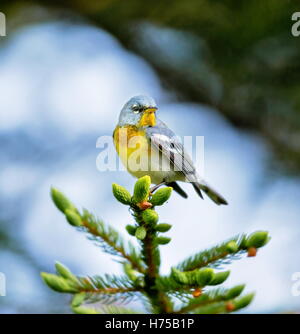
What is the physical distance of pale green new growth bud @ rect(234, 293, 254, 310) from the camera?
114 centimetres

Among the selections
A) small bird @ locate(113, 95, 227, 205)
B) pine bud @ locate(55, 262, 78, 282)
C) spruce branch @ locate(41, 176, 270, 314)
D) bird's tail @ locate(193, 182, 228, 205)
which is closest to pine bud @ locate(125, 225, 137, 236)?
spruce branch @ locate(41, 176, 270, 314)

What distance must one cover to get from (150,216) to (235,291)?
1.13ft

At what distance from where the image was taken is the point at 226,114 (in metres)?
3.39

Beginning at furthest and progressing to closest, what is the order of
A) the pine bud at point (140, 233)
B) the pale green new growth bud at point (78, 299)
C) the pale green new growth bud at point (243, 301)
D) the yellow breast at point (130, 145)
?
the yellow breast at point (130, 145)
the pine bud at point (140, 233)
the pale green new growth bud at point (78, 299)
the pale green new growth bud at point (243, 301)

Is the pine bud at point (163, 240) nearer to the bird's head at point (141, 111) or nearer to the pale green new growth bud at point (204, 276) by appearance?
the pale green new growth bud at point (204, 276)

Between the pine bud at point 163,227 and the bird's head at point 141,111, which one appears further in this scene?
the bird's head at point 141,111

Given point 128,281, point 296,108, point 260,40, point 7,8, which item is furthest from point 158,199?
point 7,8

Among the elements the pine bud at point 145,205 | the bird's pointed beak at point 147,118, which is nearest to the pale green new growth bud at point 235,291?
the pine bud at point 145,205

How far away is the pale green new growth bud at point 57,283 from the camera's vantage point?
3.93ft

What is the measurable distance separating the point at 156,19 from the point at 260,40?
1086 mm

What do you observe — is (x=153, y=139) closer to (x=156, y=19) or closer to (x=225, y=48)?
(x=225, y=48)

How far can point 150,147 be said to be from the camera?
2523 millimetres

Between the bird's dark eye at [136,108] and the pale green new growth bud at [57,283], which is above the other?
the bird's dark eye at [136,108]

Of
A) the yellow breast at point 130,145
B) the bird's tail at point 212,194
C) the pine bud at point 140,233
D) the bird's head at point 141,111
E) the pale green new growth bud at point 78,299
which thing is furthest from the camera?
the bird's tail at point 212,194
